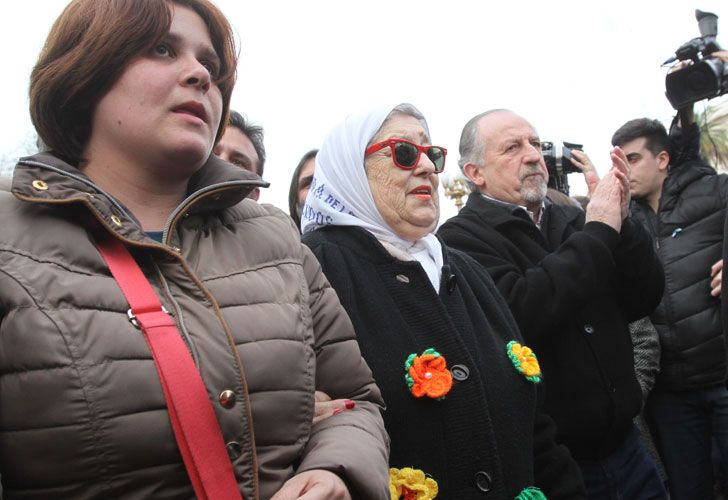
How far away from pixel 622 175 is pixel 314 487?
2.30 metres

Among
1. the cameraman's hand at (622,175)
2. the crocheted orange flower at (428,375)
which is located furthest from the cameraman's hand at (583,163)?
the crocheted orange flower at (428,375)

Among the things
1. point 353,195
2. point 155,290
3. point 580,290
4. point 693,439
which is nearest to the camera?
point 155,290

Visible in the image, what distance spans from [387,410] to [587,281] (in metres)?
1.15

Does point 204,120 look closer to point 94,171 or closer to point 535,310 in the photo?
point 94,171

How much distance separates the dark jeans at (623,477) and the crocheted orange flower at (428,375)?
1.13m

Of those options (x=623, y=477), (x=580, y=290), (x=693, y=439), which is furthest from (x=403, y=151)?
(x=693, y=439)

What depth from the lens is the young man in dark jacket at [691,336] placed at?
3760 mm

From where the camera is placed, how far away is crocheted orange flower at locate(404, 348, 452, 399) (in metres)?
1.95

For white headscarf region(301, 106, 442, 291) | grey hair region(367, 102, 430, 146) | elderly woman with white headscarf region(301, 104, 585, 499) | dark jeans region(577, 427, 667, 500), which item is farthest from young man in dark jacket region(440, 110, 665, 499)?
grey hair region(367, 102, 430, 146)

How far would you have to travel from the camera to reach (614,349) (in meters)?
2.86

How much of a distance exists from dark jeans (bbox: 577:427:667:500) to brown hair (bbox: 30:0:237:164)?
2.23m

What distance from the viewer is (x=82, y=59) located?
1498 millimetres

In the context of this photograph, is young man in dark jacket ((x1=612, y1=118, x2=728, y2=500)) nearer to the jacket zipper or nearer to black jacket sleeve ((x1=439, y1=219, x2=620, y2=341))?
black jacket sleeve ((x1=439, y1=219, x2=620, y2=341))

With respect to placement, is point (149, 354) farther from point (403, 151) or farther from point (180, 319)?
point (403, 151)
